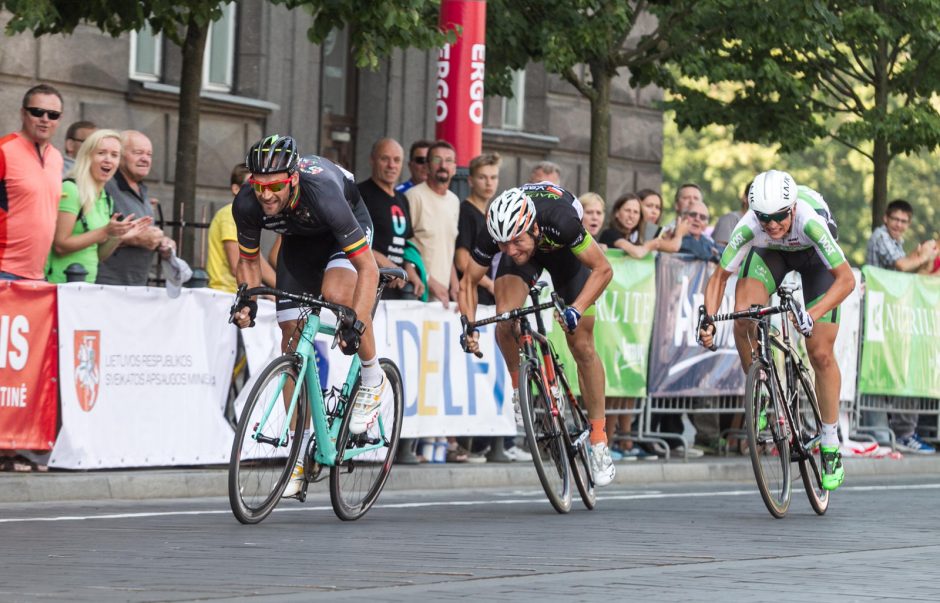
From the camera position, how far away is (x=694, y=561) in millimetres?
8422

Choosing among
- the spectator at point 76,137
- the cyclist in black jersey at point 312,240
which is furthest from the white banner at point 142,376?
the cyclist in black jersey at point 312,240

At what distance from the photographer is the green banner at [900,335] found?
17.9m

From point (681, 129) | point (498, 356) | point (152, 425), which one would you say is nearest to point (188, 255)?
point (498, 356)

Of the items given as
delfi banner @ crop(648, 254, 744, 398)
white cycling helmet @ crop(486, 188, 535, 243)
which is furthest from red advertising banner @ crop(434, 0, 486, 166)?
white cycling helmet @ crop(486, 188, 535, 243)

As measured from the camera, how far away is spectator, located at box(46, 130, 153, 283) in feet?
39.4

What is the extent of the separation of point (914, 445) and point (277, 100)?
7.70 m

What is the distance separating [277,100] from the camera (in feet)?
69.9

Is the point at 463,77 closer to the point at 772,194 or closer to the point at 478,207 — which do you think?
the point at 478,207

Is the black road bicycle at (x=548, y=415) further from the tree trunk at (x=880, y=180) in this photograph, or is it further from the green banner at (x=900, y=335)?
the tree trunk at (x=880, y=180)

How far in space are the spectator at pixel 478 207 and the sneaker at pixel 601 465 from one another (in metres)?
3.14

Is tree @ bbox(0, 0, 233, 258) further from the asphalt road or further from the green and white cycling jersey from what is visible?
the green and white cycling jersey

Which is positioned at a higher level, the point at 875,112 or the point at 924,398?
the point at 875,112

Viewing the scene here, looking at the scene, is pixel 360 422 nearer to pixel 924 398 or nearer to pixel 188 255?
pixel 188 255

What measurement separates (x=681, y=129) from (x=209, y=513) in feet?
46.0
